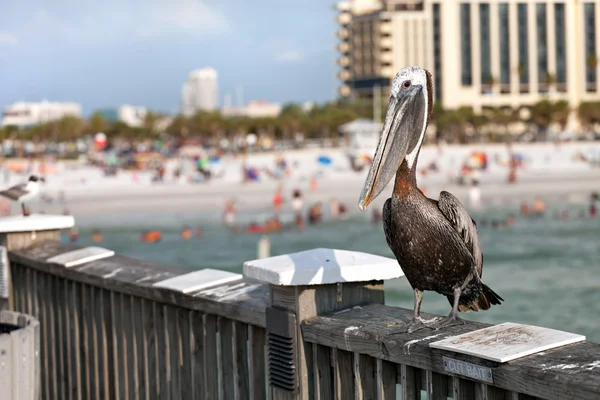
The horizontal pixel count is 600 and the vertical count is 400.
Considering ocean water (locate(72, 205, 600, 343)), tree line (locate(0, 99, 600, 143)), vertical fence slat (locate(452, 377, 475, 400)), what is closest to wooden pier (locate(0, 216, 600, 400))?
vertical fence slat (locate(452, 377, 475, 400))

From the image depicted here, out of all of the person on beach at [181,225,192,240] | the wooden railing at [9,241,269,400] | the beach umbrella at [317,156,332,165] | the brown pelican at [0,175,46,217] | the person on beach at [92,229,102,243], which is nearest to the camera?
the wooden railing at [9,241,269,400]

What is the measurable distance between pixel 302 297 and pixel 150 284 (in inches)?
48.0

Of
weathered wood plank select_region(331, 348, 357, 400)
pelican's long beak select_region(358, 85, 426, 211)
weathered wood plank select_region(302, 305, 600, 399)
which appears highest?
pelican's long beak select_region(358, 85, 426, 211)

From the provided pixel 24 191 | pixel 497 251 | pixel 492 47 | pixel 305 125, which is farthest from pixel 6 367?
pixel 492 47

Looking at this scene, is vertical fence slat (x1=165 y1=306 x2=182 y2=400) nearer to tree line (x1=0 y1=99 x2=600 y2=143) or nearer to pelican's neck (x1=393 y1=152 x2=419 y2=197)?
pelican's neck (x1=393 y1=152 x2=419 y2=197)

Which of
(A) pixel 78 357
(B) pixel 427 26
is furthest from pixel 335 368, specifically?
(B) pixel 427 26

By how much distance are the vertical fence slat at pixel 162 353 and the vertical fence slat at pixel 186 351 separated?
112 mm

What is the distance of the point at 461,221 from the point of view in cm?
357

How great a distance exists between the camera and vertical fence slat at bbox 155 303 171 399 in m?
4.63

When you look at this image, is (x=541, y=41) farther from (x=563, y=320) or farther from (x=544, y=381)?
(x=544, y=381)

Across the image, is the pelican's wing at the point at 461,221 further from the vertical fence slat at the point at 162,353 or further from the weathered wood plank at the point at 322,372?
the vertical fence slat at the point at 162,353

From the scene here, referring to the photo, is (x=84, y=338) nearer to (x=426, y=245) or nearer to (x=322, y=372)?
(x=322, y=372)

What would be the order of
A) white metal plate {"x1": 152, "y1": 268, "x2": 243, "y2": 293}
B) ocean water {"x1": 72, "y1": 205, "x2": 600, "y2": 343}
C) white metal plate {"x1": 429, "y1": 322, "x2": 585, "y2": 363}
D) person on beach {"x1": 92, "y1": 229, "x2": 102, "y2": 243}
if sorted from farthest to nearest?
person on beach {"x1": 92, "y1": 229, "x2": 102, "y2": 243} < ocean water {"x1": 72, "y1": 205, "x2": 600, "y2": 343} < white metal plate {"x1": 152, "y1": 268, "x2": 243, "y2": 293} < white metal plate {"x1": 429, "y1": 322, "x2": 585, "y2": 363}

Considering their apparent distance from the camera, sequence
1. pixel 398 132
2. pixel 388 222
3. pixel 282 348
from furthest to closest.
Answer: pixel 282 348 < pixel 388 222 < pixel 398 132
